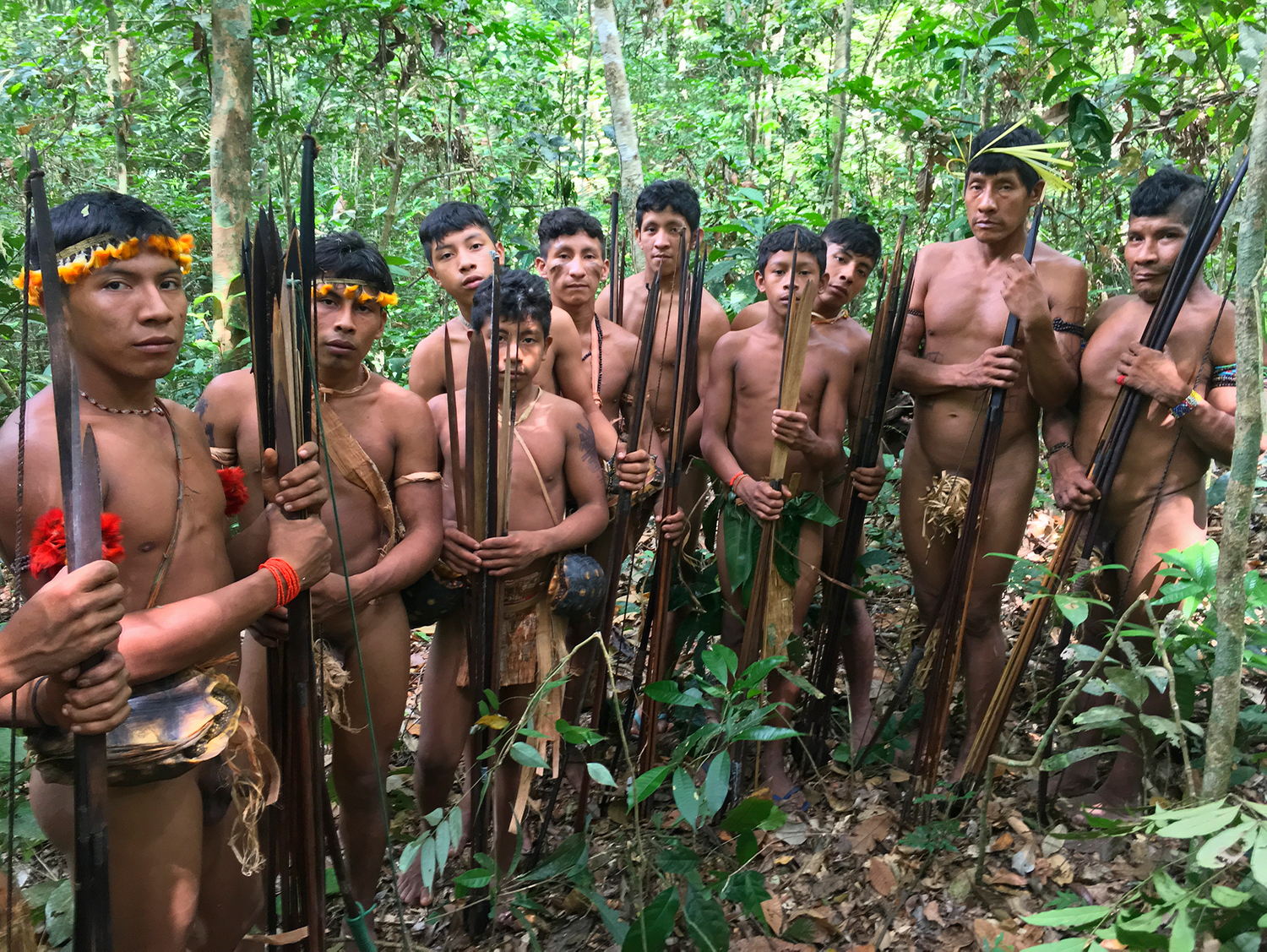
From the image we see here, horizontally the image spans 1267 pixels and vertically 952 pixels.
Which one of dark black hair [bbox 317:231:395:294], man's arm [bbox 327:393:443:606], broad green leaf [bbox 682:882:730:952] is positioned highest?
dark black hair [bbox 317:231:395:294]

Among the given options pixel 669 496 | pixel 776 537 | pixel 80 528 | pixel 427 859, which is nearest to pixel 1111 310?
pixel 776 537

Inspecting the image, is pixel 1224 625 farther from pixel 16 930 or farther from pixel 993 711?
pixel 16 930

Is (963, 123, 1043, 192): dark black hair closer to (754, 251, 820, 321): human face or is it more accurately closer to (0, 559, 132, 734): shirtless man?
(754, 251, 820, 321): human face

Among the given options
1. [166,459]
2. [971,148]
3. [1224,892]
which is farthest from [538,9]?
[1224,892]

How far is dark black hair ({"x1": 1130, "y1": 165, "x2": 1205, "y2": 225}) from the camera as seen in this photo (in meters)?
2.58

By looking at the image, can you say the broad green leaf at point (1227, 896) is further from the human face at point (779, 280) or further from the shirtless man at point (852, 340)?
the human face at point (779, 280)

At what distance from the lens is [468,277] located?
3.02 meters

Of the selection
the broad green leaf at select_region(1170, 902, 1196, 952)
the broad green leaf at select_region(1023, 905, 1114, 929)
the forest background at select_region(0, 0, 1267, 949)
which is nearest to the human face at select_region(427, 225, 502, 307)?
the forest background at select_region(0, 0, 1267, 949)

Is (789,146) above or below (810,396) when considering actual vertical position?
above

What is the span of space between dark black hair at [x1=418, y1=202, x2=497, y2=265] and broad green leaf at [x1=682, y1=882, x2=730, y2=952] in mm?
2203

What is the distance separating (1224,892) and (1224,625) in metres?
0.48

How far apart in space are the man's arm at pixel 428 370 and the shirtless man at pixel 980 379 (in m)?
1.59

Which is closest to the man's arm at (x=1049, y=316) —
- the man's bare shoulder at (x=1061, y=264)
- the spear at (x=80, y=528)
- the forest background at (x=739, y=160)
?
the man's bare shoulder at (x=1061, y=264)

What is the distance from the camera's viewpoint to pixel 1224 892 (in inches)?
53.3
